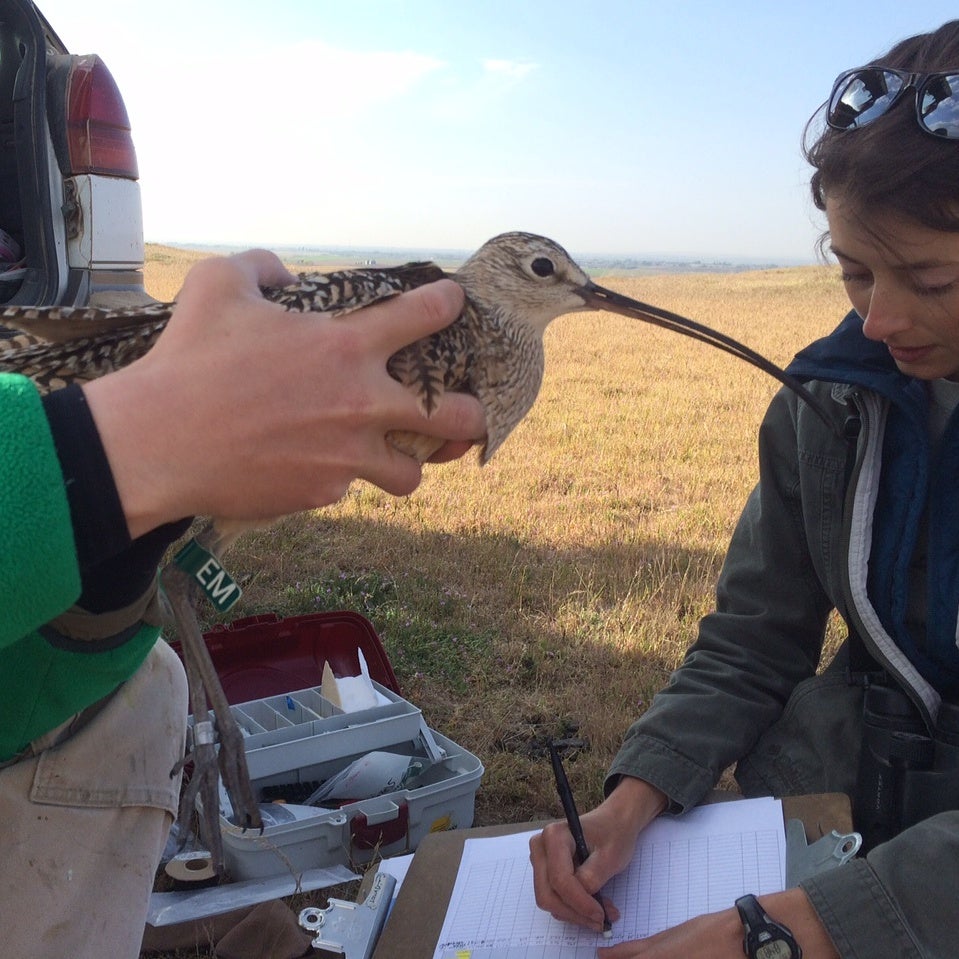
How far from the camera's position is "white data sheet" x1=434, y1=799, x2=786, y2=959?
2088mm

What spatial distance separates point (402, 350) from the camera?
1847mm

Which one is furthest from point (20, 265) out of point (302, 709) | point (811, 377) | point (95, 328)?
point (811, 377)

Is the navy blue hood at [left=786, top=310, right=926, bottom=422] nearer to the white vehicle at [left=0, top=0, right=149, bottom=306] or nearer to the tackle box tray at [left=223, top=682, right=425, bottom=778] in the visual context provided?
the tackle box tray at [left=223, top=682, right=425, bottom=778]

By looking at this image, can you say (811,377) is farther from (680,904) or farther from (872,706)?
(680,904)

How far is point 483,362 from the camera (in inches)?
86.0

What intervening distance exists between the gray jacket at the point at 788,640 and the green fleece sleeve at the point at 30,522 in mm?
1549

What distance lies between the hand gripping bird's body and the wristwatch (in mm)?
1042

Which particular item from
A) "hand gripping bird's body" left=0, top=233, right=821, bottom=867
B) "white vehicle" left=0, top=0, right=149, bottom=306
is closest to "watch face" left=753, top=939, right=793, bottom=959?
"hand gripping bird's body" left=0, top=233, right=821, bottom=867

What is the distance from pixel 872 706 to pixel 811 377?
78cm

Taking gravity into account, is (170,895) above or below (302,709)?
below

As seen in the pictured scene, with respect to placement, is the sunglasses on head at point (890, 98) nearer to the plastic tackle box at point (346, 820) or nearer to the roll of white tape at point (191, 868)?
the plastic tackle box at point (346, 820)

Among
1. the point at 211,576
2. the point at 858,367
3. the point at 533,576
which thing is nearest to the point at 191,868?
the point at 211,576

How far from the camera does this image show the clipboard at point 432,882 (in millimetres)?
2209

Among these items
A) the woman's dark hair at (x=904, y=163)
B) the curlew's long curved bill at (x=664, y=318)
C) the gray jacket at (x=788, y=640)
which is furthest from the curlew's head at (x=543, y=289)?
the woman's dark hair at (x=904, y=163)
